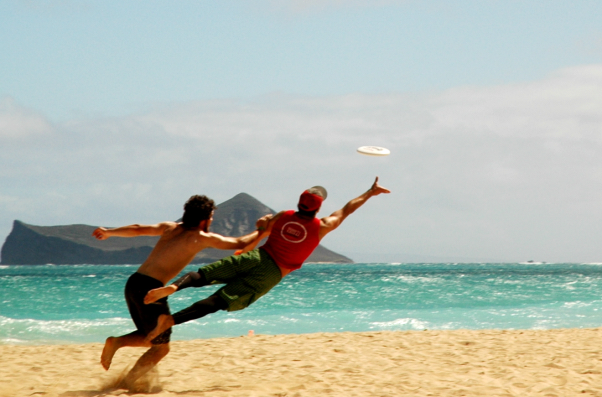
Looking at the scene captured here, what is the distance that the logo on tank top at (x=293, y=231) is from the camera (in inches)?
237

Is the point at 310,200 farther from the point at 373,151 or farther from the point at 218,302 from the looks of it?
the point at 373,151

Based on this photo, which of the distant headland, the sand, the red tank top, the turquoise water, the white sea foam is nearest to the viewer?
the red tank top

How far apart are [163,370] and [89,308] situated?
1500 centimetres

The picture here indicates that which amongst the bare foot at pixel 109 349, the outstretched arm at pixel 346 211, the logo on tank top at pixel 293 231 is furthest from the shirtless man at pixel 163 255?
the outstretched arm at pixel 346 211

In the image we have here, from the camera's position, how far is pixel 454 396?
6535mm

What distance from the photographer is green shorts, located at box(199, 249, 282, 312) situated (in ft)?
19.5

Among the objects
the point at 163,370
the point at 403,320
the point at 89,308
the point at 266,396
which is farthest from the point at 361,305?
the point at 266,396

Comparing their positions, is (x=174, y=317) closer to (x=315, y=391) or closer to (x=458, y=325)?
(x=315, y=391)

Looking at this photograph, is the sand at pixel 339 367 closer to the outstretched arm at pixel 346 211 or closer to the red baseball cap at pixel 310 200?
the outstretched arm at pixel 346 211

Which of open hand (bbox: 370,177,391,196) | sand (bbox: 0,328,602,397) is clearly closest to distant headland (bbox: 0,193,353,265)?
sand (bbox: 0,328,602,397)

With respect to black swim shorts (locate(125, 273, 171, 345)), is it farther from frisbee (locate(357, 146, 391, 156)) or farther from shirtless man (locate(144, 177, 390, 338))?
frisbee (locate(357, 146, 391, 156))

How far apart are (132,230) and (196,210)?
0.65m

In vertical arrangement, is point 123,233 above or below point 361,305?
above

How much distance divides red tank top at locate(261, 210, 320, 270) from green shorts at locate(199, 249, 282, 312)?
104mm
